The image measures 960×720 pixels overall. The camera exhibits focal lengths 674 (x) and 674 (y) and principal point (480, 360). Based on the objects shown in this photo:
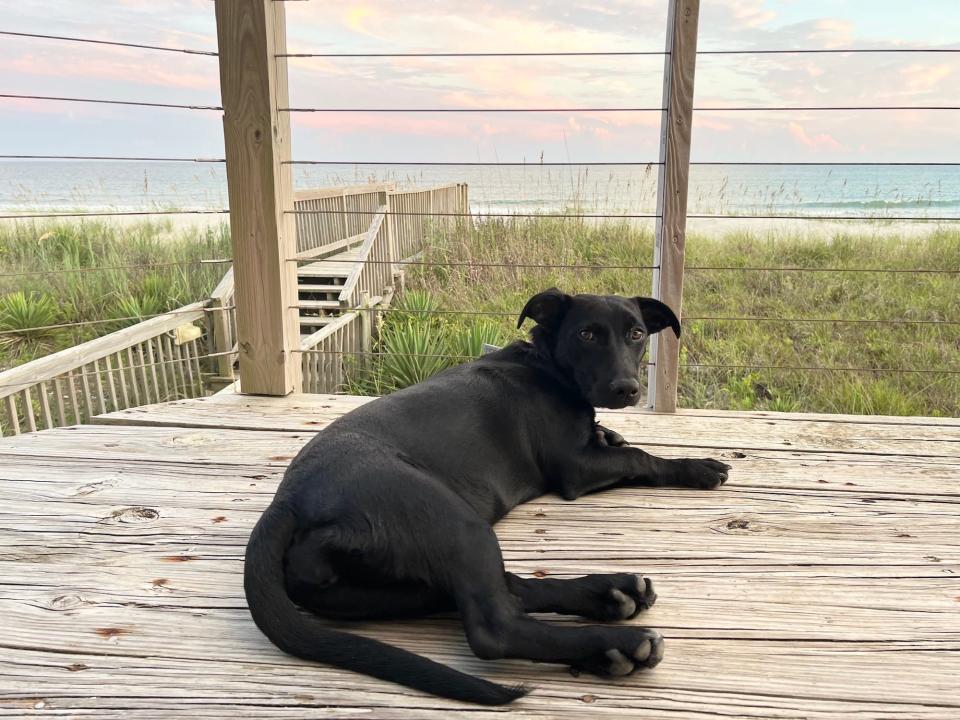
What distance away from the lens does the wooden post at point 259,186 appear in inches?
93.7

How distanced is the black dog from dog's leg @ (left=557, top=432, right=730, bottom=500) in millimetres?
183

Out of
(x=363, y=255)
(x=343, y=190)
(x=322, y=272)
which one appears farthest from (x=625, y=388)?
(x=343, y=190)

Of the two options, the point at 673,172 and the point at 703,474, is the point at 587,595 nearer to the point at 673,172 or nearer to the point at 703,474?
the point at 703,474

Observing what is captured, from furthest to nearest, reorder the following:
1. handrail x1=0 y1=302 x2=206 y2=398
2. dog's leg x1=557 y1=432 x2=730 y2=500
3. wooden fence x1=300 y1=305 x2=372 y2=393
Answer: wooden fence x1=300 y1=305 x2=372 y2=393
handrail x1=0 y1=302 x2=206 y2=398
dog's leg x1=557 y1=432 x2=730 y2=500

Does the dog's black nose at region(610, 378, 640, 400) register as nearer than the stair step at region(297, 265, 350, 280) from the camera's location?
Yes

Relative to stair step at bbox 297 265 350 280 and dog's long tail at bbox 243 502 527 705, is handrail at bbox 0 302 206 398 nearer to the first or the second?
stair step at bbox 297 265 350 280

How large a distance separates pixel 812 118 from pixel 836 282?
9.08m

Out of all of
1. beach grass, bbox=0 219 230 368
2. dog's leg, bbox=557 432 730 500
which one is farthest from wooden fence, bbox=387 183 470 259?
dog's leg, bbox=557 432 730 500

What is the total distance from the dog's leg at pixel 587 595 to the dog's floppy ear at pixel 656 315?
91cm

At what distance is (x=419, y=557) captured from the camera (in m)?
1.21

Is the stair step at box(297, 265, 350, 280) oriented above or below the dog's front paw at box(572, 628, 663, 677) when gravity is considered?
above

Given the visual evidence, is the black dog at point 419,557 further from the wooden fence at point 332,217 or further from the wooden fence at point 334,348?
the wooden fence at point 332,217

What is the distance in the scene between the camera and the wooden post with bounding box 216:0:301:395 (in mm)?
2379

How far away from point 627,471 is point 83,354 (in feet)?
10.4
